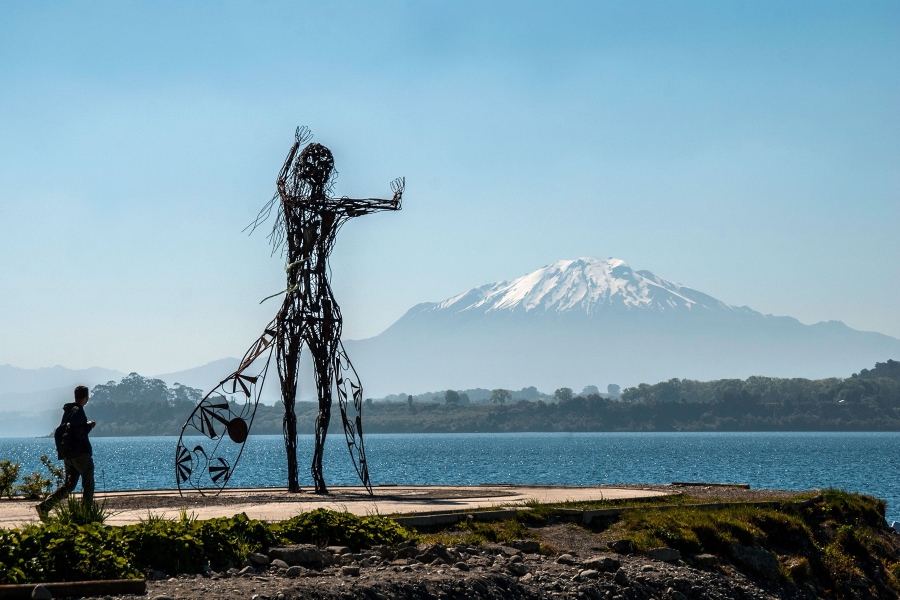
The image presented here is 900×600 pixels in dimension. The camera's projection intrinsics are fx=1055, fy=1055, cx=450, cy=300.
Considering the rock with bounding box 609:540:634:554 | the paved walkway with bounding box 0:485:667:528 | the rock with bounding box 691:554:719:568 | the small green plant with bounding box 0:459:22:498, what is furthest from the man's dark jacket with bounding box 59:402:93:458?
the rock with bounding box 691:554:719:568

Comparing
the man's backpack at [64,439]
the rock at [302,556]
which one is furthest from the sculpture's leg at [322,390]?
the rock at [302,556]

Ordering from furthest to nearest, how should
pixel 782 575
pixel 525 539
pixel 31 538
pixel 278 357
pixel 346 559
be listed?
pixel 278 357 → pixel 782 575 → pixel 525 539 → pixel 346 559 → pixel 31 538

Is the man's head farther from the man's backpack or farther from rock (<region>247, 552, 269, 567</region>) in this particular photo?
rock (<region>247, 552, 269, 567</region>)

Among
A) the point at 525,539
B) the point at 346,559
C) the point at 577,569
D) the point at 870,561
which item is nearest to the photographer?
the point at 346,559

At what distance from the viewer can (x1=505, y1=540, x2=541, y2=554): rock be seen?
14.6 metres

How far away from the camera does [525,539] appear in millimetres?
15156

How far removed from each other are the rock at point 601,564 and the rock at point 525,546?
2.36ft

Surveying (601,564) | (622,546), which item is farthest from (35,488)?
(601,564)

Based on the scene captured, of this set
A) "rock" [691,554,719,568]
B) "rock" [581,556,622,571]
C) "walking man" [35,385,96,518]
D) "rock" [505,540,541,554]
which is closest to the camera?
"rock" [581,556,622,571]

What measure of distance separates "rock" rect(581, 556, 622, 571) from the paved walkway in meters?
2.76

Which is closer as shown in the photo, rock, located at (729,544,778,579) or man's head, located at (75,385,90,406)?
man's head, located at (75,385,90,406)

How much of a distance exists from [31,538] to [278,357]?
446 inches

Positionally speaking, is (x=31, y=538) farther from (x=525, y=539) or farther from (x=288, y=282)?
(x=288, y=282)

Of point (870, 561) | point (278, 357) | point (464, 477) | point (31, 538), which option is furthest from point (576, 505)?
point (464, 477)
